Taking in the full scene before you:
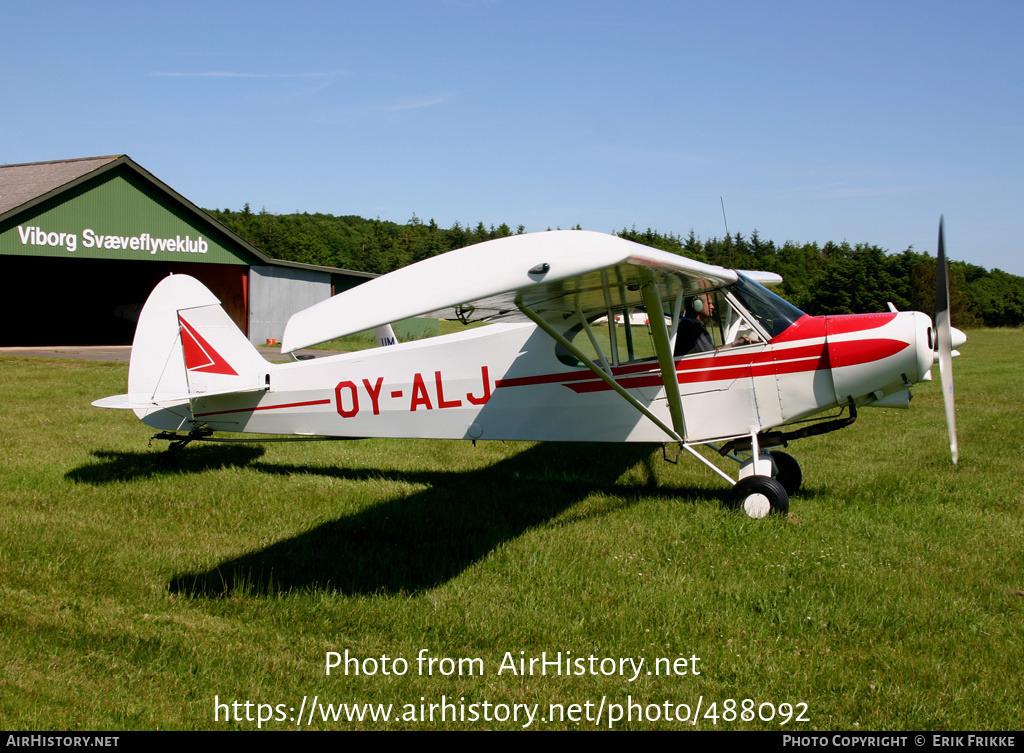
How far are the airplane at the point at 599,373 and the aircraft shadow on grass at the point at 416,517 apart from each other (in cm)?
64

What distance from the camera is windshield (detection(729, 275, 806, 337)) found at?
22.6 ft

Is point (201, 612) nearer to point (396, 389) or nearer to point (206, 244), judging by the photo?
point (396, 389)

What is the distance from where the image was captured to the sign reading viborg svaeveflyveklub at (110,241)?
24406 millimetres

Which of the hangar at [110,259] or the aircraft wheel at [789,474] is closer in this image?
the aircraft wheel at [789,474]

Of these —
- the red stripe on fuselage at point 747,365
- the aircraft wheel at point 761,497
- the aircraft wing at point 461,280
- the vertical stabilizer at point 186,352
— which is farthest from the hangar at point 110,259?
the aircraft wing at point 461,280

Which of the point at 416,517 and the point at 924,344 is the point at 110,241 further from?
the point at 924,344

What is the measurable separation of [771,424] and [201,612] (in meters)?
4.96

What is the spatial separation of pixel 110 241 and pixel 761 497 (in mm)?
25870

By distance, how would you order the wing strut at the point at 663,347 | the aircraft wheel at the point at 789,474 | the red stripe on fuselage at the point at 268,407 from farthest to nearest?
the red stripe on fuselage at the point at 268,407, the aircraft wheel at the point at 789,474, the wing strut at the point at 663,347

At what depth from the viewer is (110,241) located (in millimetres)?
25922

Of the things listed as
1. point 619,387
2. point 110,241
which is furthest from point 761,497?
point 110,241

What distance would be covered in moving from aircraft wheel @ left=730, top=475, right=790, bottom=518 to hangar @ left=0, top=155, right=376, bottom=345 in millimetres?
24617

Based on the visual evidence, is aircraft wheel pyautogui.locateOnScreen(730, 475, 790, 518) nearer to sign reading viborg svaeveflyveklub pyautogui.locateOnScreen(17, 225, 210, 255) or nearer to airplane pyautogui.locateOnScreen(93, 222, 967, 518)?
airplane pyautogui.locateOnScreen(93, 222, 967, 518)

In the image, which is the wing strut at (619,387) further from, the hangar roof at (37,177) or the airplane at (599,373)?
the hangar roof at (37,177)
